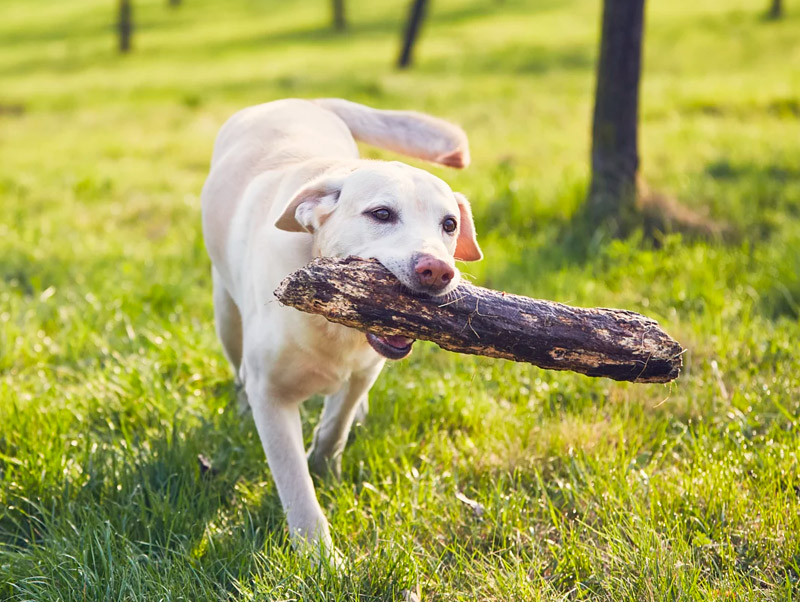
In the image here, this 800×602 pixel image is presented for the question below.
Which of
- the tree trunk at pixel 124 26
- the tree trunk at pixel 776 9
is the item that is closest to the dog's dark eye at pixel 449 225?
the tree trunk at pixel 776 9

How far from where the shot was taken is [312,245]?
2.85 meters

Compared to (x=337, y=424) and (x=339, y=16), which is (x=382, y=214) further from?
(x=339, y=16)

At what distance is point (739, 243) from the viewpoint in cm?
558

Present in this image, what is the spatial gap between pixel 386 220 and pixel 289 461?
971 mm

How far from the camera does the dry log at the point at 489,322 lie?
2400 millimetres

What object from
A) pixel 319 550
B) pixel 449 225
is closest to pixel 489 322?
pixel 449 225

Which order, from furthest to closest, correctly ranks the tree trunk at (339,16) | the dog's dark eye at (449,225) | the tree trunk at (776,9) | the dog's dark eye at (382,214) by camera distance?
the tree trunk at (339,16) → the tree trunk at (776,9) → the dog's dark eye at (449,225) → the dog's dark eye at (382,214)

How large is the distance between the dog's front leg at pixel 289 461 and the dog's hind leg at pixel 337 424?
0.75 ft

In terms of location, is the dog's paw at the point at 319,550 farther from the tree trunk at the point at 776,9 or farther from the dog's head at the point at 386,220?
the tree trunk at the point at 776,9

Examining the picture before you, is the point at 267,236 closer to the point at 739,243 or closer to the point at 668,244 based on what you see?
the point at 668,244

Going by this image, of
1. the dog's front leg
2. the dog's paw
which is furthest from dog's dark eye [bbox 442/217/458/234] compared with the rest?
the dog's paw

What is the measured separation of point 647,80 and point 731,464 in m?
13.3

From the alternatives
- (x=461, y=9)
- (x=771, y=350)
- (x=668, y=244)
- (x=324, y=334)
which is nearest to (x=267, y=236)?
(x=324, y=334)

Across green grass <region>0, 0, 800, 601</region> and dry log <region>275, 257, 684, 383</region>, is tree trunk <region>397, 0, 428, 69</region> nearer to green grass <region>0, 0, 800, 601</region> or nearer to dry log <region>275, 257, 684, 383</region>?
green grass <region>0, 0, 800, 601</region>
